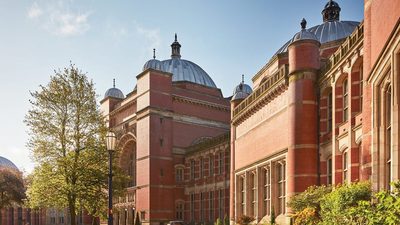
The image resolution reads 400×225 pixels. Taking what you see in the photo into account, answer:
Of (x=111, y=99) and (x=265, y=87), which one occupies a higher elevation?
(x=111, y=99)

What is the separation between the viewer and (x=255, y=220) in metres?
32.2

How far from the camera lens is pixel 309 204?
2172 centimetres

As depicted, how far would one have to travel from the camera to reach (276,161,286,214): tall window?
1097 inches

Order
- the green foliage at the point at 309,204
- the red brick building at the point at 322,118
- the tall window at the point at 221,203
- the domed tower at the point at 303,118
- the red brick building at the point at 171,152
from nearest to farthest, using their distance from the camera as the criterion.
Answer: the red brick building at the point at 322,118 < the green foliage at the point at 309,204 < the domed tower at the point at 303,118 < the tall window at the point at 221,203 < the red brick building at the point at 171,152

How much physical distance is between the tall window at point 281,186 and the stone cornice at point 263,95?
14.5 feet

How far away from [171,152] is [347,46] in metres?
32.2

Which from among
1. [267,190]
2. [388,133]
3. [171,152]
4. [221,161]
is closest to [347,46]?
[388,133]

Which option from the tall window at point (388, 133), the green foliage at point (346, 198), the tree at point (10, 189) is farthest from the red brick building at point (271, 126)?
the tree at point (10, 189)

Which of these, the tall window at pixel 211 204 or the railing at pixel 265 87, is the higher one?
the railing at pixel 265 87

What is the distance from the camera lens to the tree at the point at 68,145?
28062 mm

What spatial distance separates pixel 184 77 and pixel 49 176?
110 feet

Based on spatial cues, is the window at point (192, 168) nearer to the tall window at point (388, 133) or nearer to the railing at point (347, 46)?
the railing at point (347, 46)

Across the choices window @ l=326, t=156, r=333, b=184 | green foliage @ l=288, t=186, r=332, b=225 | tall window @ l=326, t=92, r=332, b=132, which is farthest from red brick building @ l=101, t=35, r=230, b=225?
green foliage @ l=288, t=186, r=332, b=225

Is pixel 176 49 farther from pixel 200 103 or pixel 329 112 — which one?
pixel 329 112
